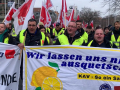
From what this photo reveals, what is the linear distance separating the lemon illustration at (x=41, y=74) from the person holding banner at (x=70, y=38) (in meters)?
0.69

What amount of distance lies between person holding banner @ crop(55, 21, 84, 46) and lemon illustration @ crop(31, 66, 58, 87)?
2.27 ft

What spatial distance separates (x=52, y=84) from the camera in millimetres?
4000

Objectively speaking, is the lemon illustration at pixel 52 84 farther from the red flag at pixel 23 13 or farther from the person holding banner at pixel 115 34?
the person holding banner at pixel 115 34

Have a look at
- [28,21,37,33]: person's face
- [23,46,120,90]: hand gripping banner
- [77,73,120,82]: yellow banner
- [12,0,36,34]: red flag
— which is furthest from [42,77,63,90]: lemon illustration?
[12,0,36,34]: red flag

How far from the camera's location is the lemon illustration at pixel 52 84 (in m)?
3.99

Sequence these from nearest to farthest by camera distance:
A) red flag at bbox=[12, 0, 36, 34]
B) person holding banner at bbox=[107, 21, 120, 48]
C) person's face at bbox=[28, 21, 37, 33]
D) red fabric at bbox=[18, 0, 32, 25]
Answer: person's face at bbox=[28, 21, 37, 33]
red flag at bbox=[12, 0, 36, 34]
red fabric at bbox=[18, 0, 32, 25]
person holding banner at bbox=[107, 21, 120, 48]

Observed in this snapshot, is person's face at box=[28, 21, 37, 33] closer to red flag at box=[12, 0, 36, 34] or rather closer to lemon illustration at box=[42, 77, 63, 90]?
red flag at box=[12, 0, 36, 34]

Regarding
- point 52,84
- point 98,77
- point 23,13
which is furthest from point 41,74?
point 23,13

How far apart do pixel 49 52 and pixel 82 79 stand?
0.89 metres

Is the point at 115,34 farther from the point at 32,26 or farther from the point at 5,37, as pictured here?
the point at 5,37

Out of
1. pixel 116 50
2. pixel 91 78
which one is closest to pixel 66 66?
pixel 91 78

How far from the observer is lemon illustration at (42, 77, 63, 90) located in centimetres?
399

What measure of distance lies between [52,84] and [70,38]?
115 centimetres

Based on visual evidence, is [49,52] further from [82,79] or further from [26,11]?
[26,11]
